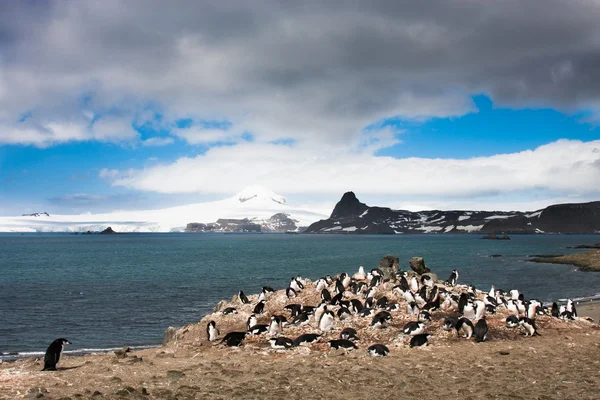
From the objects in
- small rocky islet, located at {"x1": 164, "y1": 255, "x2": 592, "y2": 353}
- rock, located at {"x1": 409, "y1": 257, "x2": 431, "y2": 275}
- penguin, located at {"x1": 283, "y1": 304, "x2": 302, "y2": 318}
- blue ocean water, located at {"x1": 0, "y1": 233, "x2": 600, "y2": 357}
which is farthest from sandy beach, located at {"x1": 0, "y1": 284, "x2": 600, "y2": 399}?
rock, located at {"x1": 409, "y1": 257, "x2": 431, "y2": 275}

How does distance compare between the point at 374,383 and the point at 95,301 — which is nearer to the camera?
the point at 374,383

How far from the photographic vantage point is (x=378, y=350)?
55.2ft

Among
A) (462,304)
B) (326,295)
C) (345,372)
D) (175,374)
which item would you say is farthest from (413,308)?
(175,374)

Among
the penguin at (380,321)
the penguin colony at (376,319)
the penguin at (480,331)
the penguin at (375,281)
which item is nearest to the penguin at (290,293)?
the penguin colony at (376,319)

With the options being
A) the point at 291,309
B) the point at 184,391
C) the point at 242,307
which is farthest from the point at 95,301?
the point at 184,391

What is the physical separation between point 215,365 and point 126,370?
9.20 feet

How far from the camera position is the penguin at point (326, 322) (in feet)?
65.2

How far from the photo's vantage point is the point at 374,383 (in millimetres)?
13453

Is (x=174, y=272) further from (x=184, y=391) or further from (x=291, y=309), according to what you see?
(x=184, y=391)

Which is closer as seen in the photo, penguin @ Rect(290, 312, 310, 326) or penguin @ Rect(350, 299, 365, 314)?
penguin @ Rect(290, 312, 310, 326)

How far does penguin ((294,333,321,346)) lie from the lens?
18.4 meters

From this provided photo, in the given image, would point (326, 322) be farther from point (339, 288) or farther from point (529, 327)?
point (529, 327)

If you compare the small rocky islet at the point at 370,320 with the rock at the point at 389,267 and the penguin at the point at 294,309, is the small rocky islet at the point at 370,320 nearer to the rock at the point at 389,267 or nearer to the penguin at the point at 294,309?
the penguin at the point at 294,309

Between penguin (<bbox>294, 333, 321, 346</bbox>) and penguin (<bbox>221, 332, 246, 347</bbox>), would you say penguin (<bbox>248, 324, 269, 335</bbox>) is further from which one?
penguin (<bbox>294, 333, 321, 346</bbox>)
